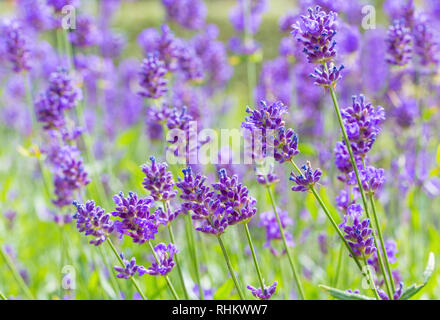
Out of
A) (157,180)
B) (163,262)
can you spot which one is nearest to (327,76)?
(157,180)

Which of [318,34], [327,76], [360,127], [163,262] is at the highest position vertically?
[318,34]

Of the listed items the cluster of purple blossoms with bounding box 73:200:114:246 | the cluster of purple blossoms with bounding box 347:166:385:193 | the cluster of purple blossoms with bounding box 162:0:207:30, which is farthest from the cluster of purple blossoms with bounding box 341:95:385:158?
the cluster of purple blossoms with bounding box 162:0:207:30

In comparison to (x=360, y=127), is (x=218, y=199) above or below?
below

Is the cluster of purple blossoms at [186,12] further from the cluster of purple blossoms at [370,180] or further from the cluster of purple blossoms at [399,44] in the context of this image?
the cluster of purple blossoms at [370,180]

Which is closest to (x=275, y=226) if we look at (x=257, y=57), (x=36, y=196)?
(x=257, y=57)

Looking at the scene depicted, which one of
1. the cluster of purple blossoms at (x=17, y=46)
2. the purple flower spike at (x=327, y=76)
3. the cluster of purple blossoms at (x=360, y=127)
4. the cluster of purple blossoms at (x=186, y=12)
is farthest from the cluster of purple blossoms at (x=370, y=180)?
the cluster of purple blossoms at (x=186, y=12)

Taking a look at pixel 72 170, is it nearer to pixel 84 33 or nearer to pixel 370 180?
pixel 370 180

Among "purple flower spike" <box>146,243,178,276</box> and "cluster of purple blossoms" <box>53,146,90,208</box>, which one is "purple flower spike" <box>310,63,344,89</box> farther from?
"cluster of purple blossoms" <box>53,146,90,208</box>
